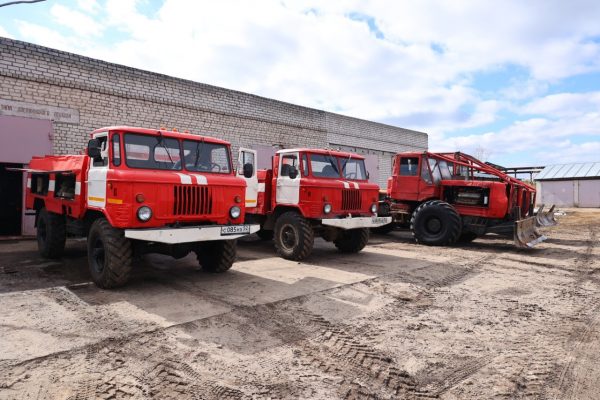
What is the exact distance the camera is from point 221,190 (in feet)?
19.6

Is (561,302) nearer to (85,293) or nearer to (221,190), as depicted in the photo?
(221,190)

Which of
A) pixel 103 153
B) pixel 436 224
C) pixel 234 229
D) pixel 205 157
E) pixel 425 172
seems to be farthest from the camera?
pixel 425 172

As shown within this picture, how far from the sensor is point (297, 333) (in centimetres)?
420

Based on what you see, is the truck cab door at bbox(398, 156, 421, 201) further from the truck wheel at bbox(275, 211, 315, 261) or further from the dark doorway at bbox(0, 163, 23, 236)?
the dark doorway at bbox(0, 163, 23, 236)

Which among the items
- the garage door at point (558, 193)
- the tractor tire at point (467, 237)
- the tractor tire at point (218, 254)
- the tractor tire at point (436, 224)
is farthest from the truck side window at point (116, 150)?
the garage door at point (558, 193)

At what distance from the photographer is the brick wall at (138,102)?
1002cm

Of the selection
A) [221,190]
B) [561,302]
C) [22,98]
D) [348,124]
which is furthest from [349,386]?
[348,124]

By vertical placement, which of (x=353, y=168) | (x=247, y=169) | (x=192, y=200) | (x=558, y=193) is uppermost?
(x=558, y=193)

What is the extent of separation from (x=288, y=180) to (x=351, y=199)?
1.34 m

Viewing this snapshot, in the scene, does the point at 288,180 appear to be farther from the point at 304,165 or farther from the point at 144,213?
the point at 144,213

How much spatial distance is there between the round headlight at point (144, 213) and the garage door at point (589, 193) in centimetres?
3181

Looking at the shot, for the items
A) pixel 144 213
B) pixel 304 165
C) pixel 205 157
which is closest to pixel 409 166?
pixel 304 165

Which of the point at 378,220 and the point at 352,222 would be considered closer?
the point at 352,222

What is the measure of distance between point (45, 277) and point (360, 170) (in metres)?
6.10
